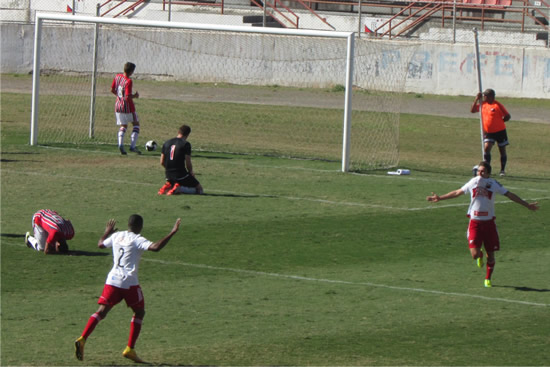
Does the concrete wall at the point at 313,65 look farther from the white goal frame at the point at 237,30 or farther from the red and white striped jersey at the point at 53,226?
the red and white striped jersey at the point at 53,226

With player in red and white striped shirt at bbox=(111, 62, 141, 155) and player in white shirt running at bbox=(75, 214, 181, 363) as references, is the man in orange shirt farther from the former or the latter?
player in white shirt running at bbox=(75, 214, 181, 363)

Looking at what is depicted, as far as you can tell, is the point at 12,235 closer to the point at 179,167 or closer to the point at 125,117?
the point at 179,167

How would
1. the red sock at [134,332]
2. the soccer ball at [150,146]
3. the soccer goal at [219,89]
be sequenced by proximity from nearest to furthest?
the red sock at [134,332] → the soccer ball at [150,146] → the soccer goal at [219,89]

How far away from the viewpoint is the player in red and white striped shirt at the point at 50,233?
1366 cm

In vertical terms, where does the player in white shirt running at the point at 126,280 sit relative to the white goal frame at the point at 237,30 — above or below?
below

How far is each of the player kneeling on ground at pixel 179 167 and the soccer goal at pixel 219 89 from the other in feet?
15.5

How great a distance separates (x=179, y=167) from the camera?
18906 mm

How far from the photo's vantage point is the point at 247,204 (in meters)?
18.1

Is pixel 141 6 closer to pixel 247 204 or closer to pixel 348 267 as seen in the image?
pixel 247 204

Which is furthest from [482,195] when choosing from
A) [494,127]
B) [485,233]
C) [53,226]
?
[494,127]

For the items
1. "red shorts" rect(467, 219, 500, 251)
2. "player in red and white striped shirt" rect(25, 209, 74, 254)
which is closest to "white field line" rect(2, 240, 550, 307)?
"red shorts" rect(467, 219, 500, 251)

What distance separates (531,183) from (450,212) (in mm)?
4621

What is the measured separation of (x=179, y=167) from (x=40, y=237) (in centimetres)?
535

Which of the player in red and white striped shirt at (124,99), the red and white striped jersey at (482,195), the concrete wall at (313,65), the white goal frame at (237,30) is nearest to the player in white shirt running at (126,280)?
the red and white striped jersey at (482,195)
